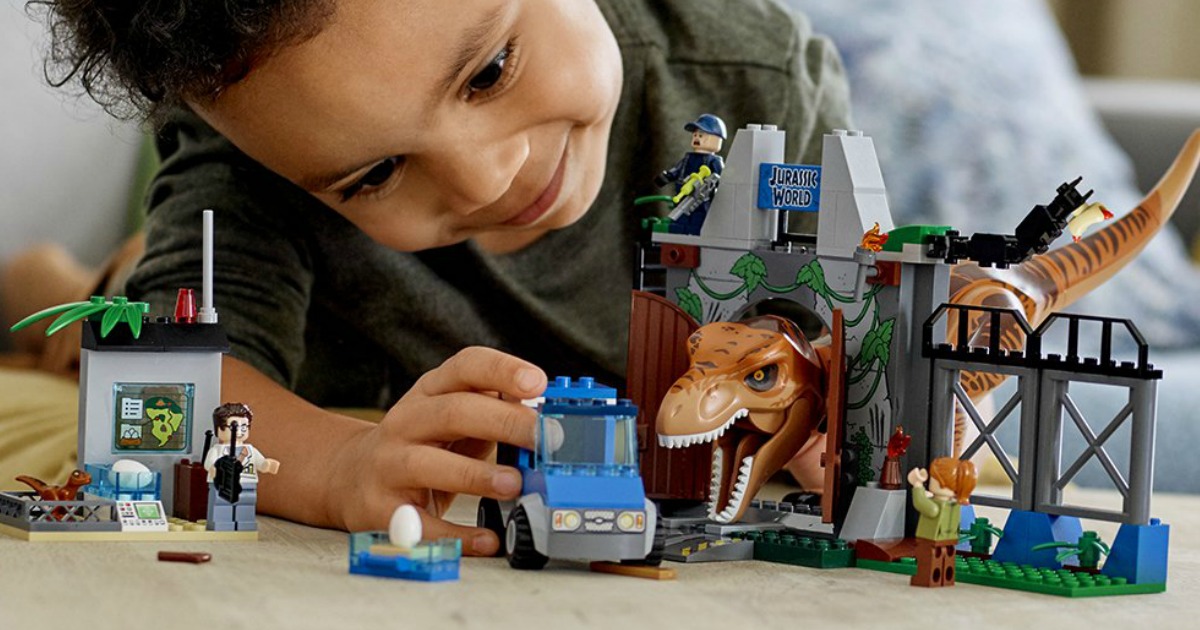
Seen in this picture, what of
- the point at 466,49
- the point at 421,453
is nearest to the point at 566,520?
the point at 421,453

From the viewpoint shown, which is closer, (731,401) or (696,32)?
(731,401)

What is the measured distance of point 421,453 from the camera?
2.86 feet

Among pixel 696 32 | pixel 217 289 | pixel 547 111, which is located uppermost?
pixel 696 32

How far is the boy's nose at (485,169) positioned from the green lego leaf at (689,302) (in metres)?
0.17

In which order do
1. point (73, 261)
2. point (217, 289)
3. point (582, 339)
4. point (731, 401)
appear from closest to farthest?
point (731, 401) < point (217, 289) < point (582, 339) < point (73, 261)

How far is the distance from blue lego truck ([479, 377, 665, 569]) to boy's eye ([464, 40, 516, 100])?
28 centimetres

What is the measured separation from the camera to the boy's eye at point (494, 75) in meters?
1.03

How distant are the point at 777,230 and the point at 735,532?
177 millimetres

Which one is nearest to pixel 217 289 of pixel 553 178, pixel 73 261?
pixel 553 178

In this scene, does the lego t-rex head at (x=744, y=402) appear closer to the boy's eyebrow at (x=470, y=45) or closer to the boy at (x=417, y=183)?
the boy at (x=417, y=183)

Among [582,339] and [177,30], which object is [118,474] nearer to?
[177,30]

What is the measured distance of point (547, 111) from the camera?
1.08 m

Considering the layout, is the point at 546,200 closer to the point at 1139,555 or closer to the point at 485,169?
the point at 485,169

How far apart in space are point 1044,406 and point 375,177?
1.56ft
